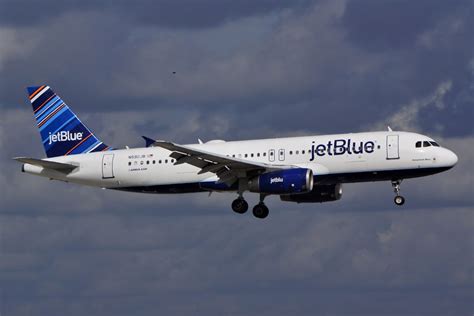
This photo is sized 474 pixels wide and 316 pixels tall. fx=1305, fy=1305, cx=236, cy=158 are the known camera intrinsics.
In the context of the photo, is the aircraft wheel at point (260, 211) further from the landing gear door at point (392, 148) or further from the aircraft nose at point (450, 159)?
the aircraft nose at point (450, 159)

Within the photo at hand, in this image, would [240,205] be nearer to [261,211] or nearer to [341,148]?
[261,211]

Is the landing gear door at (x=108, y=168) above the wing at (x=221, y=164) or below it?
above

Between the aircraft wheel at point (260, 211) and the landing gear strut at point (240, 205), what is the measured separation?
115 cm

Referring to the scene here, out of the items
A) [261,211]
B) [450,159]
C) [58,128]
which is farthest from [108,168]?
[450,159]

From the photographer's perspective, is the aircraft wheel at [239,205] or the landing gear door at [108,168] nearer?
the aircraft wheel at [239,205]

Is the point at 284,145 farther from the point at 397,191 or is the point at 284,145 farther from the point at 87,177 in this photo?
the point at 87,177

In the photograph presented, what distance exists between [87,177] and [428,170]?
2281 centimetres

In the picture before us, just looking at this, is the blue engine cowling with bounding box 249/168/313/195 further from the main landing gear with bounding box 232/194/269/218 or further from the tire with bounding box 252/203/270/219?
the tire with bounding box 252/203/270/219

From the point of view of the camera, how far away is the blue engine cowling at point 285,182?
7956 centimetres

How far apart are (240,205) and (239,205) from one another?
0.06 meters

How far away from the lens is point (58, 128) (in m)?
91.8

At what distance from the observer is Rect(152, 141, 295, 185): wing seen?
7856 centimetres

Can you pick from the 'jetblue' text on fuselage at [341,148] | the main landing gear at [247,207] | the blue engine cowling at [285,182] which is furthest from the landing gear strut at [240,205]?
the 'jetblue' text on fuselage at [341,148]

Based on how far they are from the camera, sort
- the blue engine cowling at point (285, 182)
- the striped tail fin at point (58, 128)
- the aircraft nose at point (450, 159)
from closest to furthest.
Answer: the blue engine cowling at point (285, 182) < the aircraft nose at point (450, 159) < the striped tail fin at point (58, 128)
